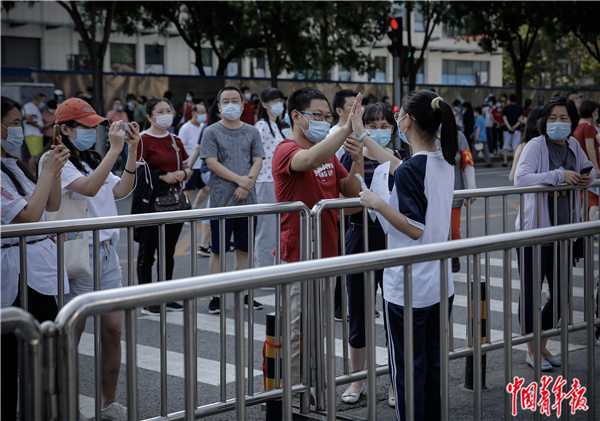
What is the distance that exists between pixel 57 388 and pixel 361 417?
112 inches

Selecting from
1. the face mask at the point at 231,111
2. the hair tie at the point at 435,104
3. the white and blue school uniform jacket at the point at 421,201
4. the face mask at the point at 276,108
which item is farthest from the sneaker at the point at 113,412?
the face mask at the point at 276,108

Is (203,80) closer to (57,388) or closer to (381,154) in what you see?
(381,154)

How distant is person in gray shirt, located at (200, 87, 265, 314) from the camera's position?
8039 mm

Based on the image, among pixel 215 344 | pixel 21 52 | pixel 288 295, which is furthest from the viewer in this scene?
pixel 21 52

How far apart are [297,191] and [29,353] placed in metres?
3.01

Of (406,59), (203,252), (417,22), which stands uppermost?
(417,22)

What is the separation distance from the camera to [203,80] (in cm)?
2747

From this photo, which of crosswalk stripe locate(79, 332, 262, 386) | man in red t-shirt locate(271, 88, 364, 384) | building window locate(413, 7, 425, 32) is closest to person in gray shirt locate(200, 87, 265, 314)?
crosswalk stripe locate(79, 332, 262, 386)

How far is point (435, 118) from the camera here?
4.02 metres

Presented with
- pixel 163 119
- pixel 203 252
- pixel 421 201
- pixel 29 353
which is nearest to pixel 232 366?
pixel 163 119

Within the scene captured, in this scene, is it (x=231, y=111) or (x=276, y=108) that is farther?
(x=276, y=108)

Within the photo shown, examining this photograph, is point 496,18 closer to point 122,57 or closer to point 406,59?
point 406,59

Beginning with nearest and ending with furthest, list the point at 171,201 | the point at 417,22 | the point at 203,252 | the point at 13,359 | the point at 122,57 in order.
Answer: the point at 13,359, the point at 171,201, the point at 203,252, the point at 122,57, the point at 417,22

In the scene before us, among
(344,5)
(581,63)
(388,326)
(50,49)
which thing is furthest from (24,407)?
(581,63)
